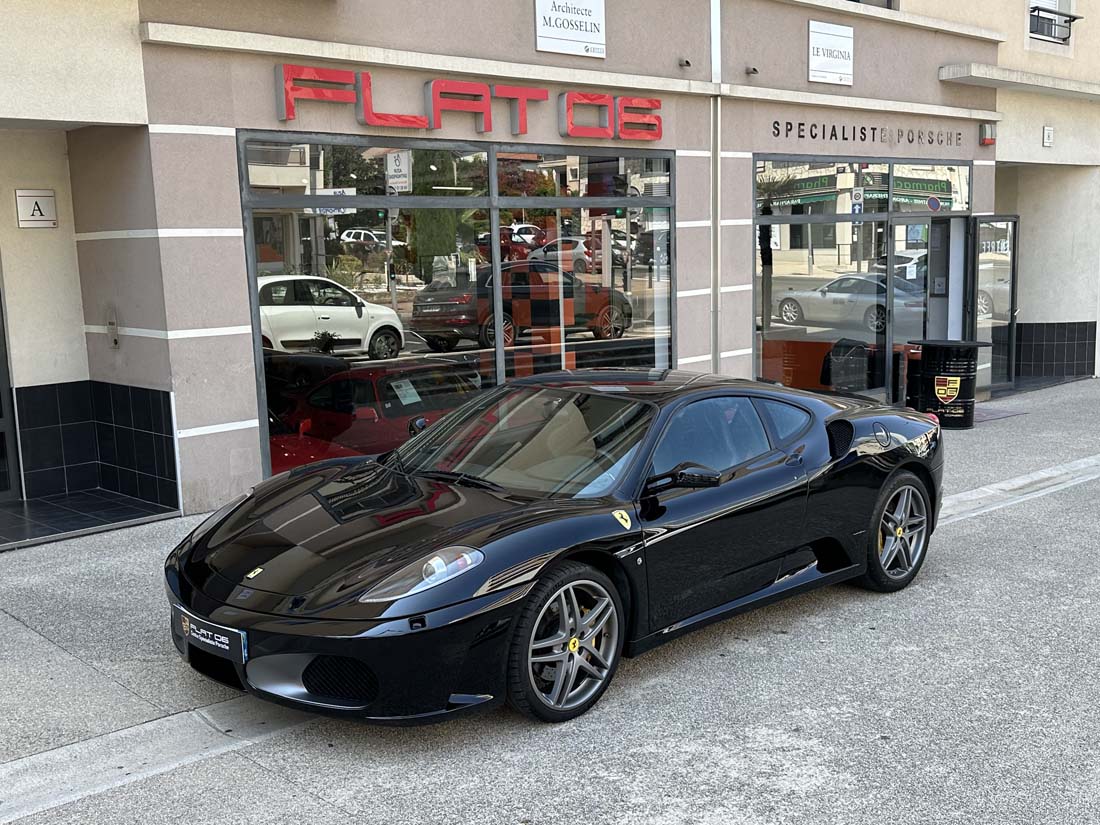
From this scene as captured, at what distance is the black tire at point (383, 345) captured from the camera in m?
9.25

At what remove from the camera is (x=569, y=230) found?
10602 millimetres

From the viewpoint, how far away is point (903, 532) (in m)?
6.41

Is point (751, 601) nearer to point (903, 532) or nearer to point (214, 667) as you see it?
point (903, 532)

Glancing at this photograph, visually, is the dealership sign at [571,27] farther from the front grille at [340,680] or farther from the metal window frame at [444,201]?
the front grille at [340,680]

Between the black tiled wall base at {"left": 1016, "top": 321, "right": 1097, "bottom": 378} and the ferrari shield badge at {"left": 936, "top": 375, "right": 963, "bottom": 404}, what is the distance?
557 centimetres

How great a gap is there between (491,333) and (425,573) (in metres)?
5.88

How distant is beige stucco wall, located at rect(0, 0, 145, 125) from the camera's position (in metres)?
7.12

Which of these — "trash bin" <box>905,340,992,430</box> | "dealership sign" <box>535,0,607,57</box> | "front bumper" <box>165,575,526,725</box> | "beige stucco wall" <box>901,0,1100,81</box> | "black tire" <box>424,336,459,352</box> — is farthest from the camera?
"beige stucco wall" <box>901,0,1100,81</box>

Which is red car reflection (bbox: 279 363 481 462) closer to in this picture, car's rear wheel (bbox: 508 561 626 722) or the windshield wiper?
the windshield wiper

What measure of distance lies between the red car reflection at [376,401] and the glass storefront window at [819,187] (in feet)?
14.3

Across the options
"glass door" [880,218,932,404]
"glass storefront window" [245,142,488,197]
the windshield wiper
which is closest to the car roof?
the windshield wiper

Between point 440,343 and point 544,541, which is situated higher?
point 440,343

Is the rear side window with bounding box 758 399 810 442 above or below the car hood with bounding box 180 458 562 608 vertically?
above

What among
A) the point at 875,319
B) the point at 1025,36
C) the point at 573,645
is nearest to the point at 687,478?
the point at 573,645
